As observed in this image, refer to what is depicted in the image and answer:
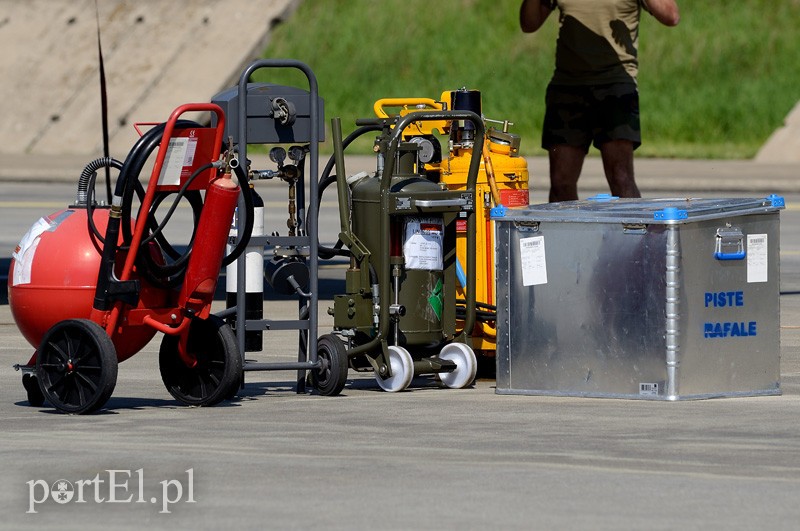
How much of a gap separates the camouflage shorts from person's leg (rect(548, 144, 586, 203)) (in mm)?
39

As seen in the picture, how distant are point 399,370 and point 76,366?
4.83 ft

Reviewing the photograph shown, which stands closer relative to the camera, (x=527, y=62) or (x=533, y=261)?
(x=533, y=261)

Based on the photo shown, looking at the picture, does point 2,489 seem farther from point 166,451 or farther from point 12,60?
point 12,60

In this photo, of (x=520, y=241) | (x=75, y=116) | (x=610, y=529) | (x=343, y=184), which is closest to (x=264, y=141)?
(x=343, y=184)

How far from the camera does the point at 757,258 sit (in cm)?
852

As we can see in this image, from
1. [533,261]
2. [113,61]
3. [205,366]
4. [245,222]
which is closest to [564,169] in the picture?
[533,261]

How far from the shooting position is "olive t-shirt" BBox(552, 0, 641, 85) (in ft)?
36.2

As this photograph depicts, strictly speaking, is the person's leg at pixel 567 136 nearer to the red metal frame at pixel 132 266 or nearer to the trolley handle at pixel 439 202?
the trolley handle at pixel 439 202

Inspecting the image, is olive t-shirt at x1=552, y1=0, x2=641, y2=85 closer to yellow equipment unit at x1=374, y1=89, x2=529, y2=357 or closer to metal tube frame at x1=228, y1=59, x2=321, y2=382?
yellow equipment unit at x1=374, y1=89, x2=529, y2=357

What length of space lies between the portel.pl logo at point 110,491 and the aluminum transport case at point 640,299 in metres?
2.42

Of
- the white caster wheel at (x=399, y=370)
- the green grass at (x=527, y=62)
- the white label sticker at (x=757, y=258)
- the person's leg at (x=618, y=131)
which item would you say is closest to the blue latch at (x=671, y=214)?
the white label sticker at (x=757, y=258)

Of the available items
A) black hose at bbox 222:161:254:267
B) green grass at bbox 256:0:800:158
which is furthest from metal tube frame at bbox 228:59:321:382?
green grass at bbox 256:0:800:158

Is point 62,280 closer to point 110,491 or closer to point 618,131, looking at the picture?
point 110,491

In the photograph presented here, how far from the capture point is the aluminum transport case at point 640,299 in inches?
322
